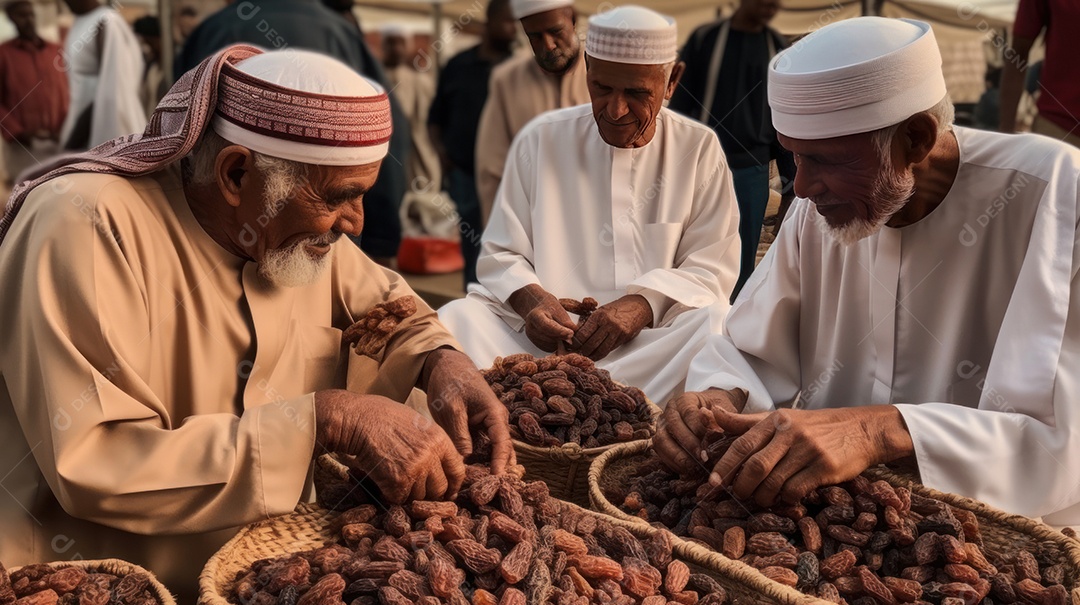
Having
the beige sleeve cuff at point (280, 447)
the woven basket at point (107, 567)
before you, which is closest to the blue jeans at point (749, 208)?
the beige sleeve cuff at point (280, 447)

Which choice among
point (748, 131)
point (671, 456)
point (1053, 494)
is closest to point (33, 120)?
point (748, 131)

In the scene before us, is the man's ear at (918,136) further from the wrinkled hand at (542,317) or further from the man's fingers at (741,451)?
the wrinkled hand at (542,317)

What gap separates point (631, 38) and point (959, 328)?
176 cm

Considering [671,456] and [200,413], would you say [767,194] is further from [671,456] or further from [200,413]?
[200,413]

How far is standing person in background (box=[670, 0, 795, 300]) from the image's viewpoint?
14.7 feet

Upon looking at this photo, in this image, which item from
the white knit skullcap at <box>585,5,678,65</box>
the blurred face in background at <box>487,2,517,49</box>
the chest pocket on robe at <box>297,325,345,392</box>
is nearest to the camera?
the chest pocket on robe at <box>297,325,345,392</box>

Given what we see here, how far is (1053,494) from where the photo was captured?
2648mm

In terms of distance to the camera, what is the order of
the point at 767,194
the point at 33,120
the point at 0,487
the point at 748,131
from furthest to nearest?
the point at 33,120
the point at 748,131
the point at 767,194
the point at 0,487

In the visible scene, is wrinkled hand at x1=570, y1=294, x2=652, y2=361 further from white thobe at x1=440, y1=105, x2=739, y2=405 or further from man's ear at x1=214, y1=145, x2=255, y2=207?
man's ear at x1=214, y1=145, x2=255, y2=207

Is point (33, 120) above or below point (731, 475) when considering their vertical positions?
below

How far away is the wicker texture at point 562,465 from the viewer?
118 inches

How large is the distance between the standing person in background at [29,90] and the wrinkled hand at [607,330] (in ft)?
18.6

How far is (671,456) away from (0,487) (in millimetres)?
1597

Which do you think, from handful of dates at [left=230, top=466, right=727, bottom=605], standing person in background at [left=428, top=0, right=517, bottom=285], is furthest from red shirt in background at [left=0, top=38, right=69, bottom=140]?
handful of dates at [left=230, top=466, right=727, bottom=605]
